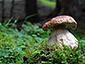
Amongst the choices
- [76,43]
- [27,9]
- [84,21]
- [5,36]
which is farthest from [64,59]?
[84,21]

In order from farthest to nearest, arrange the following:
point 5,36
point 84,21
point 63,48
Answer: point 84,21, point 5,36, point 63,48

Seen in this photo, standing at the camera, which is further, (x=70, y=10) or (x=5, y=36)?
(x=70, y=10)

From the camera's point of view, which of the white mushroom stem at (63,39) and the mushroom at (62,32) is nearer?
the mushroom at (62,32)

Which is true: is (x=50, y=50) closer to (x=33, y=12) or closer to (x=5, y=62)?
(x=5, y=62)

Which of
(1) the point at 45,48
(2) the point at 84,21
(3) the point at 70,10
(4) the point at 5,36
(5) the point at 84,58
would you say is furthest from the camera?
(2) the point at 84,21

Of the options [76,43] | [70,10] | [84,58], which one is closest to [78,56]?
[84,58]

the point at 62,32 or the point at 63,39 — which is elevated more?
the point at 62,32

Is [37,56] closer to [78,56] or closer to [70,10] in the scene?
[78,56]

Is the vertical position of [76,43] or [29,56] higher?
[76,43]

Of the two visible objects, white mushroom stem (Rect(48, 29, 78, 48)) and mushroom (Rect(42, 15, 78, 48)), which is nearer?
mushroom (Rect(42, 15, 78, 48))
